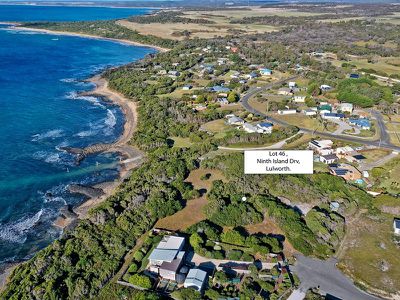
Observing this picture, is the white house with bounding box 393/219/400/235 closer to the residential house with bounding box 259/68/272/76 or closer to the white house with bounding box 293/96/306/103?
the white house with bounding box 293/96/306/103

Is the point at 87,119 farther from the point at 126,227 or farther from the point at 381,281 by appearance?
the point at 381,281

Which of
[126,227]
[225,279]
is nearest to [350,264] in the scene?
[225,279]

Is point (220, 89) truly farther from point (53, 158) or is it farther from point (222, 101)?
point (53, 158)

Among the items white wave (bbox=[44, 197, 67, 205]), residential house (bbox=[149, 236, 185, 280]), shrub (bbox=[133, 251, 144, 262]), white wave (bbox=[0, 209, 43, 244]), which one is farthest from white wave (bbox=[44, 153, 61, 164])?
residential house (bbox=[149, 236, 185, 280])

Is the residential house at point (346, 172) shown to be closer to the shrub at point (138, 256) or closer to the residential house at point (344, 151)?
the residential house at point (344, 151)

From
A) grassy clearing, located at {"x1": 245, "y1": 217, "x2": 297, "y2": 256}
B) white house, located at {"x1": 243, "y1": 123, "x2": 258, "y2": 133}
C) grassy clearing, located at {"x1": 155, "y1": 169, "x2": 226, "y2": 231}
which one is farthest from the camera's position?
white house, located at {"x1": 243, "y1": 123, "x2": 258, "y2": 133}
